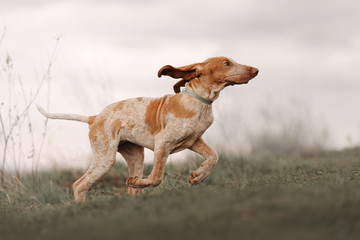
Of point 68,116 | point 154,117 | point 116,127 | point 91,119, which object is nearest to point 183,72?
point 154,117

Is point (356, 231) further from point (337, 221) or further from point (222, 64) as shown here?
point (222, 64)

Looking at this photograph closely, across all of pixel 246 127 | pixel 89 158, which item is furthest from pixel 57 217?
pixel 246 127

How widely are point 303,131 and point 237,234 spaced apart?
349 inches

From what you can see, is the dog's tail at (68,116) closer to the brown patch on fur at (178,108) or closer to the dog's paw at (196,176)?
the brown patch on fur at (178,108)

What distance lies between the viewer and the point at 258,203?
3.69m

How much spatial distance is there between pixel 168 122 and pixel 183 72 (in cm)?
61

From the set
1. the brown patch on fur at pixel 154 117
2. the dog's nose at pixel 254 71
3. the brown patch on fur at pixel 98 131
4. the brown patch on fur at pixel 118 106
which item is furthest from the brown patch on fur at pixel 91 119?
the dog's nose at pixel 254 71

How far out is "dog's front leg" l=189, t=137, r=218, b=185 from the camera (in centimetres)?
540

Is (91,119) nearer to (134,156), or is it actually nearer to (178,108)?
(134,156)

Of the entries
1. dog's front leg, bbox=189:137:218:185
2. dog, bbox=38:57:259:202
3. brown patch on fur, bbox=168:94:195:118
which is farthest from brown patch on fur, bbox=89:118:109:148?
dog's front leg, bbox=189:137:218:185

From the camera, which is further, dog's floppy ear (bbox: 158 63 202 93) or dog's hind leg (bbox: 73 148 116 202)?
dog's hind leg (bbox: 73 148 116 202)

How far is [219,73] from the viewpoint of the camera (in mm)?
5352

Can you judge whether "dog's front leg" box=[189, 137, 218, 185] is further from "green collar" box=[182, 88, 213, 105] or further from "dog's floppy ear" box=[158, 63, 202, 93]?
A: "dog's floppy ear" box=[158, 63, 202, 93]

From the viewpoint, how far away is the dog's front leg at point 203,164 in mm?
5402
